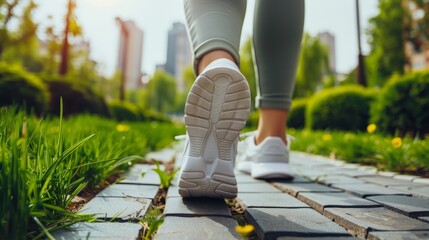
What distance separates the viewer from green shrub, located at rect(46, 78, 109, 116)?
20.6ft

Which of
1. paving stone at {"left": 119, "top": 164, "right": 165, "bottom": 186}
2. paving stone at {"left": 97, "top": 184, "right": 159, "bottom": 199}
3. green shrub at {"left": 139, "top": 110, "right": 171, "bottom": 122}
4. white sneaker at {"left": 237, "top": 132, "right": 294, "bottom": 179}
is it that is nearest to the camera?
paving stone at {"left": 97, "top": 184, "right": 159, "bottom": 199}

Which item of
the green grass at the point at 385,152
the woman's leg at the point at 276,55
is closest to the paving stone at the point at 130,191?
the woman's leg at the point at 276,55

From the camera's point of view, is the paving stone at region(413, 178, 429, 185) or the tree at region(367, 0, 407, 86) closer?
the paving stone at region(413, 178, 429, 185)

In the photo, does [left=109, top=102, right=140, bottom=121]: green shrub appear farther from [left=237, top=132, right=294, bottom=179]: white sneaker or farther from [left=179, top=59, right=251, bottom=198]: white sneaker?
[left=179, top=59, right=251, bottom=198]: white sneaker

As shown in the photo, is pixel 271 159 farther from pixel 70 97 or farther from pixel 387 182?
pixel 70 97

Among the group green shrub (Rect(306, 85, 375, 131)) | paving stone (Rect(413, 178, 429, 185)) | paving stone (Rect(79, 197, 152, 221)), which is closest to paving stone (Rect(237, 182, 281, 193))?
paving stone (Rect(79, 197, 152, 221))

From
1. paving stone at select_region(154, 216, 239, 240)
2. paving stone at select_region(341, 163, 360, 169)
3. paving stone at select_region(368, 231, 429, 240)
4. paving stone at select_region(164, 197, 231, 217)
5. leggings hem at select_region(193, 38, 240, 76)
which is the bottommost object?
paving stone at select_region(154, 216, 239, 240)

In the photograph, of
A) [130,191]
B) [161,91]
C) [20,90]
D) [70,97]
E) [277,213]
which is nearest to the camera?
[277,213]

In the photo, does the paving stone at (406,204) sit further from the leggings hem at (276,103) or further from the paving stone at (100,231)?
the paving stone at (100,231)

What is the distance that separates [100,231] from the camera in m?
0.83

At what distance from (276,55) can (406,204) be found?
875 millimetres

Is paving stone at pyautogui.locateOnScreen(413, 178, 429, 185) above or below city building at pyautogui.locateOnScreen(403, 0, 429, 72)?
below

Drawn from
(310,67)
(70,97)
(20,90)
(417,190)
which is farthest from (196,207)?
(310,67)

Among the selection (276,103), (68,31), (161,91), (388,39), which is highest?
(388,39)
